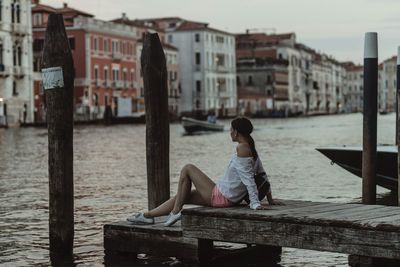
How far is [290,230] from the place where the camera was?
23.2 ft

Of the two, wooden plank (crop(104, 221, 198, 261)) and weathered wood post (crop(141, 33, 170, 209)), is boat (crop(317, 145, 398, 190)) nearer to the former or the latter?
weathered wood post (crop(141, 33, 170, 209))

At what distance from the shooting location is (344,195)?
49.4ft

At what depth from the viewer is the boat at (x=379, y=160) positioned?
12951mm

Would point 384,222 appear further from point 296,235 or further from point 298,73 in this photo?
point 298,73

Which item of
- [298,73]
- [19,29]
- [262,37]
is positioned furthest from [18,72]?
[298,73]

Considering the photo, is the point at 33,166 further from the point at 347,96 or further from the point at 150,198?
the point at 347,96

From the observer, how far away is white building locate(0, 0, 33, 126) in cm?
6356

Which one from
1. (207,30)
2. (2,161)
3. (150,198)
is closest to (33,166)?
(2,161)

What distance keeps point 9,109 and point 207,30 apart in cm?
4246

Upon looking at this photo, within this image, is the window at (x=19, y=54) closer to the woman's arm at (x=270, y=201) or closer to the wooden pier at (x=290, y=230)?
the wooden pier at (x=290, y=230)

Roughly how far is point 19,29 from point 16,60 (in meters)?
2.20

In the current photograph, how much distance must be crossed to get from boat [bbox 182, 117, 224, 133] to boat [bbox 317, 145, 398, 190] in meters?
35.2

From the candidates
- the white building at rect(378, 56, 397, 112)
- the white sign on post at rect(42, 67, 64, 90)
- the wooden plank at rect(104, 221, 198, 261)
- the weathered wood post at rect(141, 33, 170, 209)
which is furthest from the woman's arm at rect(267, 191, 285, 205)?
the white building at rect(378, 56, 397, 112)

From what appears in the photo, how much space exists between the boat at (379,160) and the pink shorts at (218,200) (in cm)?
546
